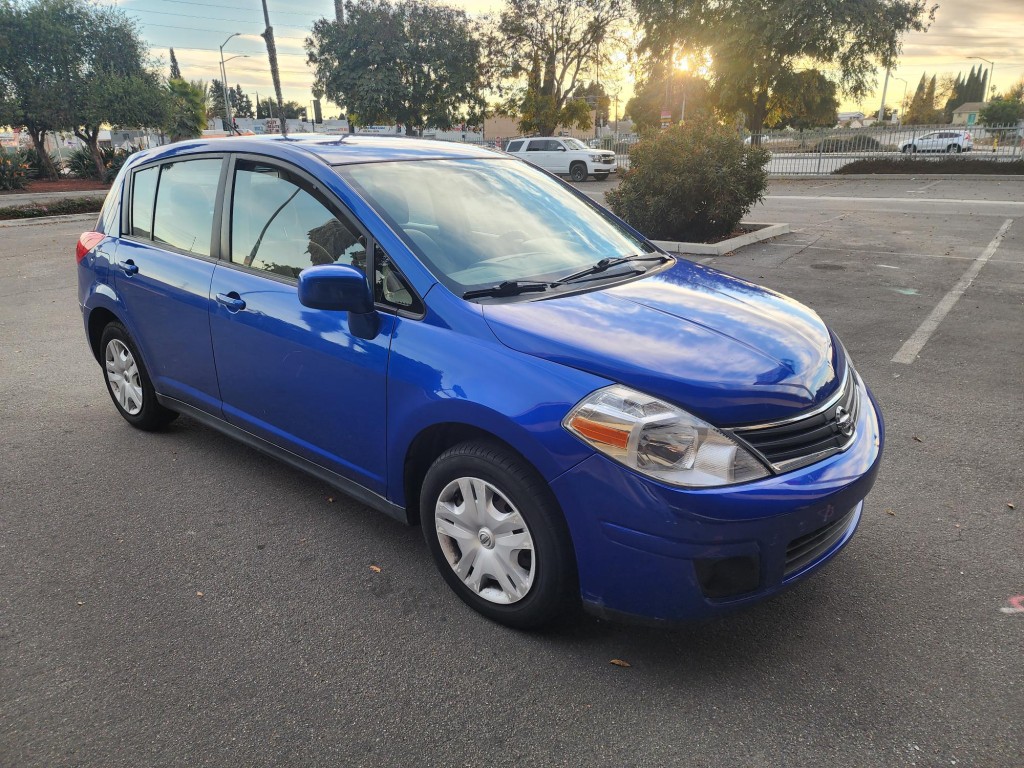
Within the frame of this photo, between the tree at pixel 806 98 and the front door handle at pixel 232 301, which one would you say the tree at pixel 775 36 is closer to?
the tree at pixel 806 98

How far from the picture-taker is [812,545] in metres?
2.45

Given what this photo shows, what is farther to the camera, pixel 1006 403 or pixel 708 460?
pixel 1006 403

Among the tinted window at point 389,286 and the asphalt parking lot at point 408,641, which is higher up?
the tinted window at point 389,286

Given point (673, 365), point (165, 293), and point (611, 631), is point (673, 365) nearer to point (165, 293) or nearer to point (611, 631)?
point (611, 631)

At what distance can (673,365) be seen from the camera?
2.42 metres

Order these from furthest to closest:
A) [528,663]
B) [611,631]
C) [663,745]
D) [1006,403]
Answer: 1. [1006,403]
2. [611,631]
3. [528,663]
4. [663,745]

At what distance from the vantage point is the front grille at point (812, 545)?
238 centimetres

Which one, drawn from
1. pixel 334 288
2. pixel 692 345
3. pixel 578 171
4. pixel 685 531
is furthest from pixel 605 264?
pixel 578 171

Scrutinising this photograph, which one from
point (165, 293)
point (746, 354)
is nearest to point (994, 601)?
point (746, 354)

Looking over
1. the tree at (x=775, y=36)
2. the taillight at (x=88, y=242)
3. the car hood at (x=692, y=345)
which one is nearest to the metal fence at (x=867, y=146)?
the tree at (x=775, y=36)

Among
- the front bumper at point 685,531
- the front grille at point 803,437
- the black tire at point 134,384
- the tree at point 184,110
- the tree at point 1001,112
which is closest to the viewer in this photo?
the front bumper at point 685,531

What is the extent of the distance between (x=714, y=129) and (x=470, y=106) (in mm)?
31964

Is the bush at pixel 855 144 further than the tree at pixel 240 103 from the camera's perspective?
No

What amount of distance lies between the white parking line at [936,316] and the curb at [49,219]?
18.9 metres
